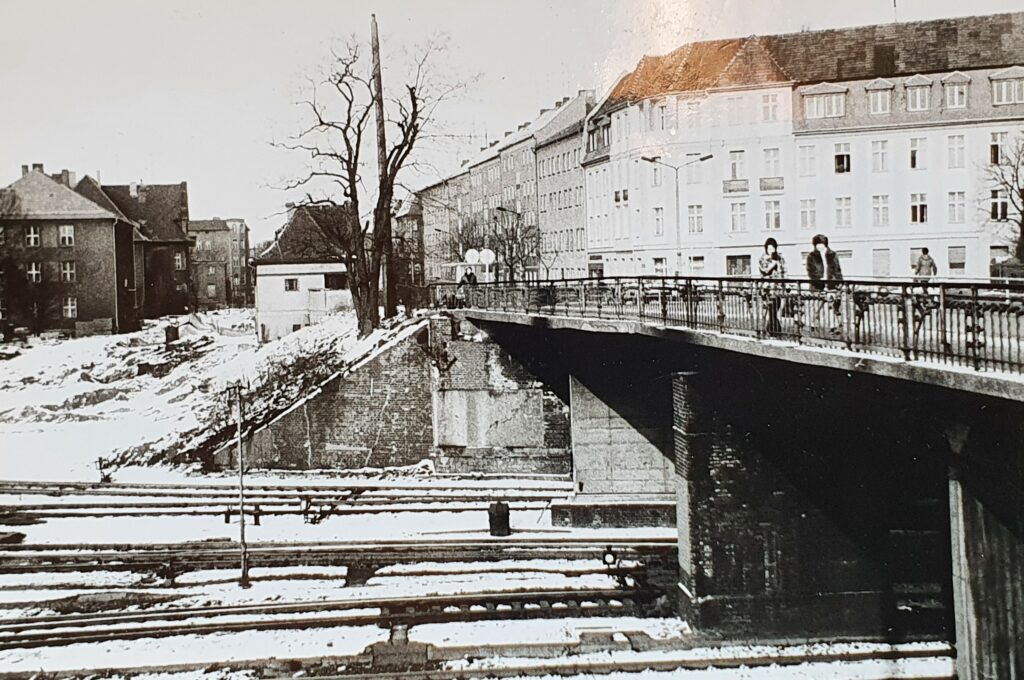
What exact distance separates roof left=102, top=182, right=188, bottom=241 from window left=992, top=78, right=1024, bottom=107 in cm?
3726

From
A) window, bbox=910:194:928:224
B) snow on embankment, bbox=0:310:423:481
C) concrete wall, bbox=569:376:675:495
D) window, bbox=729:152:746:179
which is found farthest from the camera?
window, bbox=729:152:746:179

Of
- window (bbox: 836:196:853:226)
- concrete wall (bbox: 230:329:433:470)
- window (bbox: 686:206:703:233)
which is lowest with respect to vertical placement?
concrete wall (bbox: 230:329:433:470)

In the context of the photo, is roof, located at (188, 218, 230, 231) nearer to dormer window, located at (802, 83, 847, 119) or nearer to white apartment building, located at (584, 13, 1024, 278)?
white apartment building, located at (584, 13, 1024, 278)

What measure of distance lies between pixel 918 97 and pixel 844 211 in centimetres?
371

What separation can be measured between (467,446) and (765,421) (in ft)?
47.2

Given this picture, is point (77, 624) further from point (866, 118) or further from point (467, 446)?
point (866, 118)

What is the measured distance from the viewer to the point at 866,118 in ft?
91.8

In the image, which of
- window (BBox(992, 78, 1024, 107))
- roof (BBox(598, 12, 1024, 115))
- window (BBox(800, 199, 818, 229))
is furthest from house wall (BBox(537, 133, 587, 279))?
window (BBox(992, 78, 1024, 107))

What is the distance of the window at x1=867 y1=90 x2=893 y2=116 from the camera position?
1091 inches

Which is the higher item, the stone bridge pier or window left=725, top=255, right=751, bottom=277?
window left=725, top=255, right=751, bottom=277

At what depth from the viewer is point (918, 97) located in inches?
1078

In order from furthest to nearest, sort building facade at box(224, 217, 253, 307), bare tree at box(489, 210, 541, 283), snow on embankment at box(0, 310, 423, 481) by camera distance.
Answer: building facade at box(224, 217, 253, 307), bare tree at box(489, 210, 541, 283), snow on embankment at box(0, 310, 423, 481)

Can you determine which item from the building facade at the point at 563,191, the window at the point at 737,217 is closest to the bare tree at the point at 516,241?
the building facade at the point at 563,191

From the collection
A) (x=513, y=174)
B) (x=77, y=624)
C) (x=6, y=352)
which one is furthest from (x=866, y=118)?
(x=513, y=174)
